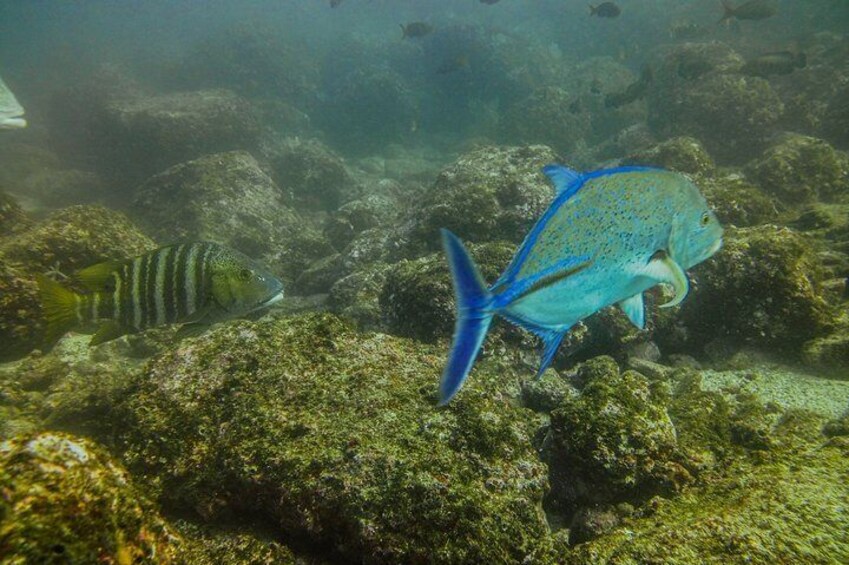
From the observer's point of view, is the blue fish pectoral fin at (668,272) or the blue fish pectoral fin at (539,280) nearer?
the blue fish pectoral fin at (539,280)

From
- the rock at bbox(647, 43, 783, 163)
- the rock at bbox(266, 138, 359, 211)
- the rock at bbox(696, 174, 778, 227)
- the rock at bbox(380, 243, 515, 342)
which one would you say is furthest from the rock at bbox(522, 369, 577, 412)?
the rock at bbox(647, 43, 783, 163)

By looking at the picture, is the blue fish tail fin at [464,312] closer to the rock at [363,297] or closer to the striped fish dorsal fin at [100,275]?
the striped fish dorsal fin at [100,275]

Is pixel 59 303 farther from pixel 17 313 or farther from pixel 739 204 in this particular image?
pixel 739 204

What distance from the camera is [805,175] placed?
699 cm

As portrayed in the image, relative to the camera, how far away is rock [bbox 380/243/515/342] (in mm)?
3658

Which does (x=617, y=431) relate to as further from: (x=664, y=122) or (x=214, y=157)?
(x=664, y=122)

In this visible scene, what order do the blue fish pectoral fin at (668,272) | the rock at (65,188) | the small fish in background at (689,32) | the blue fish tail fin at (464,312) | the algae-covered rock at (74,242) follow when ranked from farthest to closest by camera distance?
the small fish in background at (689,32) → the rock at (65,188) → the algae-covered rock at (74,242) → the blue fish pectoral fin at (668,272) → the blue fish tail fin at (464,312)

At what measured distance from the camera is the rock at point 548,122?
56.3 feet

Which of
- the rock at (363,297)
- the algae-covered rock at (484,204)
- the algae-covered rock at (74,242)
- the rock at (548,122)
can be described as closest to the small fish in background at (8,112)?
the algae-covered rock at (74,242)

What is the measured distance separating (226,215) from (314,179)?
5.68 m

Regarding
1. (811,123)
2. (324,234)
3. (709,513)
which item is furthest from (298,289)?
(811,123)

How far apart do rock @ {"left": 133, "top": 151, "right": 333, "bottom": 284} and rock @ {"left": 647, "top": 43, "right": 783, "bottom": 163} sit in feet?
36.4

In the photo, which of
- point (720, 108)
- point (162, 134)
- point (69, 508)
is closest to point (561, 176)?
point (69, 508)

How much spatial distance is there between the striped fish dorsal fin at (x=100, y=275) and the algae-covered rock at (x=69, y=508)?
4.93 feet
